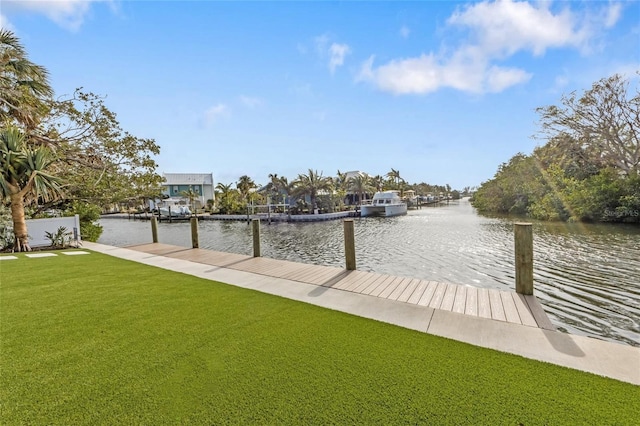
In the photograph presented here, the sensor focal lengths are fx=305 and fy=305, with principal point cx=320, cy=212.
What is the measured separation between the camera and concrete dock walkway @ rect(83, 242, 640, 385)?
9.55 ft

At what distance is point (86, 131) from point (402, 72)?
14.2 m

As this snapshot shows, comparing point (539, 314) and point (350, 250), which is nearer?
point (539, 314)

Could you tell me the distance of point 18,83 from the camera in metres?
11.0

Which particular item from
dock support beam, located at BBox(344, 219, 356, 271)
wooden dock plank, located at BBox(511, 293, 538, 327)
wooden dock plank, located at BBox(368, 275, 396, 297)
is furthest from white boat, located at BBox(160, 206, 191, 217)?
wooden dock plank, located at BBox(511, 293, 538, 327)

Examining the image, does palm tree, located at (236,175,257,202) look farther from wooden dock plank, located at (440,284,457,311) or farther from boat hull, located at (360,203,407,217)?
wooden dock plank, located at (440,284,457,311)

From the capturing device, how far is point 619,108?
66.2 ft

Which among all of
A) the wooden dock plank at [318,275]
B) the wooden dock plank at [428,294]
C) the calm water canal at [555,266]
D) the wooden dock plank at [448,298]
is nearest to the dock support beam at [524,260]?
the calm water canal at [555,266]

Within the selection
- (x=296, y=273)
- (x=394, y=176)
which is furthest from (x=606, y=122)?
(x=394, y=176)

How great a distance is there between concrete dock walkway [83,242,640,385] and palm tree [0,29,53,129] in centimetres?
861

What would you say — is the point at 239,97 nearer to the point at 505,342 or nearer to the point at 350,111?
the point at 350,111

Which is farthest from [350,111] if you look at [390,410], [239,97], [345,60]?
[390,410]

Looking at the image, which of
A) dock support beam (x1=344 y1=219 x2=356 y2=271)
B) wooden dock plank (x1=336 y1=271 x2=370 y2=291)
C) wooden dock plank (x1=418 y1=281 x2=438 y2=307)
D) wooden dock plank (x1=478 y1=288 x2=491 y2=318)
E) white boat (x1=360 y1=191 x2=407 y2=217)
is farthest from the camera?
white boat (x1=360 y1=191 x2=407 y2=217)

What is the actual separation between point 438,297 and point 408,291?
1.66 ft

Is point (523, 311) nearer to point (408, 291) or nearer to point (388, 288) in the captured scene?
point (408, 291)
